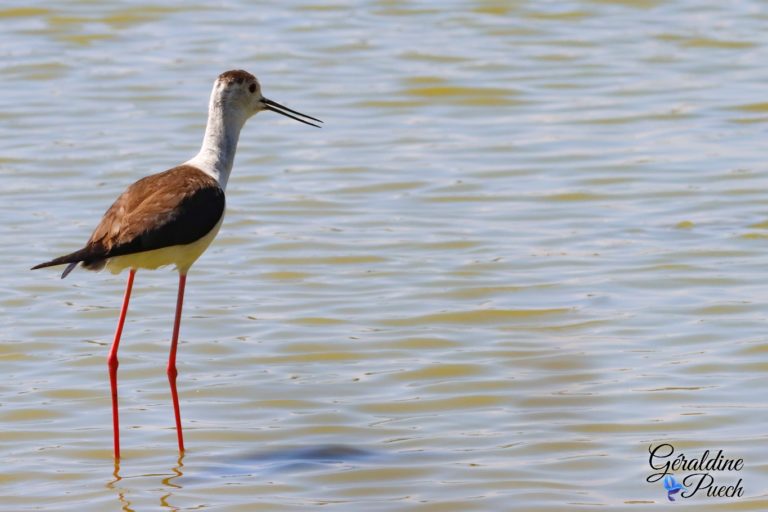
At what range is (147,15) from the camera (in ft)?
44.7

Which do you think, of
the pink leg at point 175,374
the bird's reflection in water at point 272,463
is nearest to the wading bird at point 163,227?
the pink leg at point 175,374

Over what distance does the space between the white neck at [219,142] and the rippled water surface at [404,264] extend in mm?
862

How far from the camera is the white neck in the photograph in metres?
6.33

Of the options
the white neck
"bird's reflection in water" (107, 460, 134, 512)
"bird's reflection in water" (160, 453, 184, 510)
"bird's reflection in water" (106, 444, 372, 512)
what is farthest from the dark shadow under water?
the white neck

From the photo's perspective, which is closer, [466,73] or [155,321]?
[155,321]

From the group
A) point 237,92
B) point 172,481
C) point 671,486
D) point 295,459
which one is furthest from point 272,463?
point 237,92

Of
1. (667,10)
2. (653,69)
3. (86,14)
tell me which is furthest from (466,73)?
(86,14)

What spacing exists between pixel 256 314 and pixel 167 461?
1.67 metres

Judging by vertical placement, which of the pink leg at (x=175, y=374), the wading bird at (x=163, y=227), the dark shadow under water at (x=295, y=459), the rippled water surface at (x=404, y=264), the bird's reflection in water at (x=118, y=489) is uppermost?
the wading bird at (x=163, y=227)

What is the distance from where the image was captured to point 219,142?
645 centimetres

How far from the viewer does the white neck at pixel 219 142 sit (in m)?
6.33

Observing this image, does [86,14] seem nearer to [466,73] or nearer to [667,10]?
[466,73]

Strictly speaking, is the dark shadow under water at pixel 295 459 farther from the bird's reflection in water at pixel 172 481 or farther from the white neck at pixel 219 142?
the white neck at pixel 219 142

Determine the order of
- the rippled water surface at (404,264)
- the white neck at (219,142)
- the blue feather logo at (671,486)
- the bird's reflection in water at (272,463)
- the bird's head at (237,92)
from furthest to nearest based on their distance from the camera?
the bird's head at (237,92) → the white neck at (219,142) → the rippled water surface at (404,264) → the bird's reflection in water at (272,463) → the blue feather logo at (671,486)
